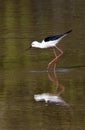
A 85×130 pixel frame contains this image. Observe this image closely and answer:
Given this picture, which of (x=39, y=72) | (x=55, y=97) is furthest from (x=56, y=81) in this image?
(x=55, y=97)

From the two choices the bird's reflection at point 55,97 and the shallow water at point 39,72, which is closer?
the shallow water at point 39,72

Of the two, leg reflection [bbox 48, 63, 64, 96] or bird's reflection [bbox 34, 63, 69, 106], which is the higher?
bird's reflection [bbox 34, 63, 69, 106]

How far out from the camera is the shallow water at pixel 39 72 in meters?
7.37

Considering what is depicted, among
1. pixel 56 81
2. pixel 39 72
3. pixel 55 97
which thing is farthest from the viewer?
pixel 39 72

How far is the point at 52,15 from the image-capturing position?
16391mm

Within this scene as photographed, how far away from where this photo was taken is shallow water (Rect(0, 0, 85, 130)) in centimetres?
737

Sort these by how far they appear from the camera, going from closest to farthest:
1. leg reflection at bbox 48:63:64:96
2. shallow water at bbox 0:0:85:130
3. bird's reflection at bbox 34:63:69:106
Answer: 1. shallow water at bbox 0:0:85:130
2. bird's reflection at bbox 34:63:69:106
3. leg reflection at bbox 48:63:64:96

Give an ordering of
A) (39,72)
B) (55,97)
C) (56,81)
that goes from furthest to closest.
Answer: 1. (39,72)
2. (56,81)
3. (55,97)

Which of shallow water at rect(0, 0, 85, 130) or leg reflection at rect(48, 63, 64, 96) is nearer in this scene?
shallow water at rect(0, 0, 85, 130)

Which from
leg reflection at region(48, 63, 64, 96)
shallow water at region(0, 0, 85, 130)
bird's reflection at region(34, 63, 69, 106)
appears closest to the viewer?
shallow water at region(0, 0, 85, 130)

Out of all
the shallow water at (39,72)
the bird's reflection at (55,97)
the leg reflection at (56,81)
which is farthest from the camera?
the leg reflection at (56,81)

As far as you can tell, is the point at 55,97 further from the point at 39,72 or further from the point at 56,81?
the point at 39,72

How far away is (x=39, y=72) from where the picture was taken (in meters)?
9.88

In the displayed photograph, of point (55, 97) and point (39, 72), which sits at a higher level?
point (55, 97)
